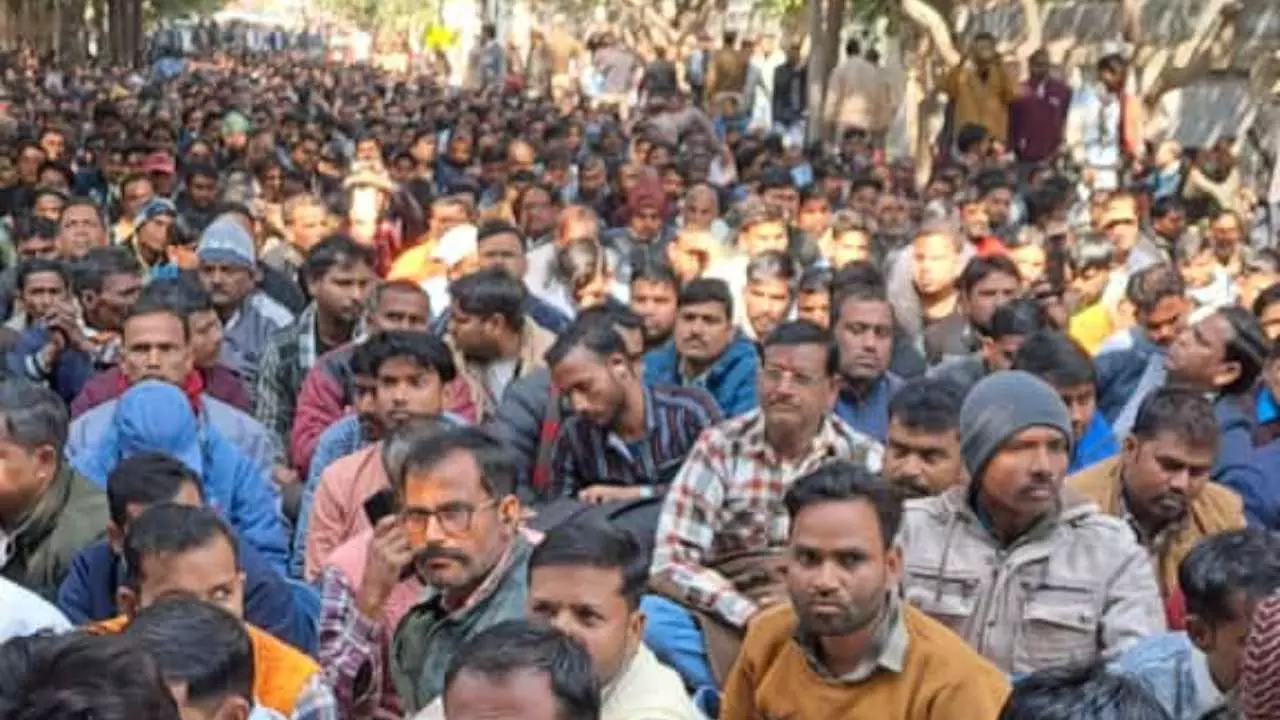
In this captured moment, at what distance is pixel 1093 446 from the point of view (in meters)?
7.25

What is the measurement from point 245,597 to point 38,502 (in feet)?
2.47

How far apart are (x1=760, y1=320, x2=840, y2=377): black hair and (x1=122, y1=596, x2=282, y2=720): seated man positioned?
9.26 feet

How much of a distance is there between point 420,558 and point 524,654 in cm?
131

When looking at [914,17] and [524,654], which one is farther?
[914,17]

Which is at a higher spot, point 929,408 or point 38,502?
point 929,408

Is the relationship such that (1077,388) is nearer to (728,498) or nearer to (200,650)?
(728,498)

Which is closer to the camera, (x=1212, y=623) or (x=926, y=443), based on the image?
(x=1212, y=623)

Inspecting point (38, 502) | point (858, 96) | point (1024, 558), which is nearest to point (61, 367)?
point (38, 502)

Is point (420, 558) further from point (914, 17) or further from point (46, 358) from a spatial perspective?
point (914, 17)

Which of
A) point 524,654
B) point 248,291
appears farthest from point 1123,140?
point 524,654

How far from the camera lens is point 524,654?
388 centimetres

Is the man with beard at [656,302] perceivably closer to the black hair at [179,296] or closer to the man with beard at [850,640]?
the black hair at [179,296]

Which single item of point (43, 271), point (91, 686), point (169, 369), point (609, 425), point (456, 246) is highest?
point (91, 686)

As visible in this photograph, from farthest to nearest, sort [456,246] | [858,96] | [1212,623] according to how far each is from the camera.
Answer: [858,96]
[456,246]
[1212,623]
